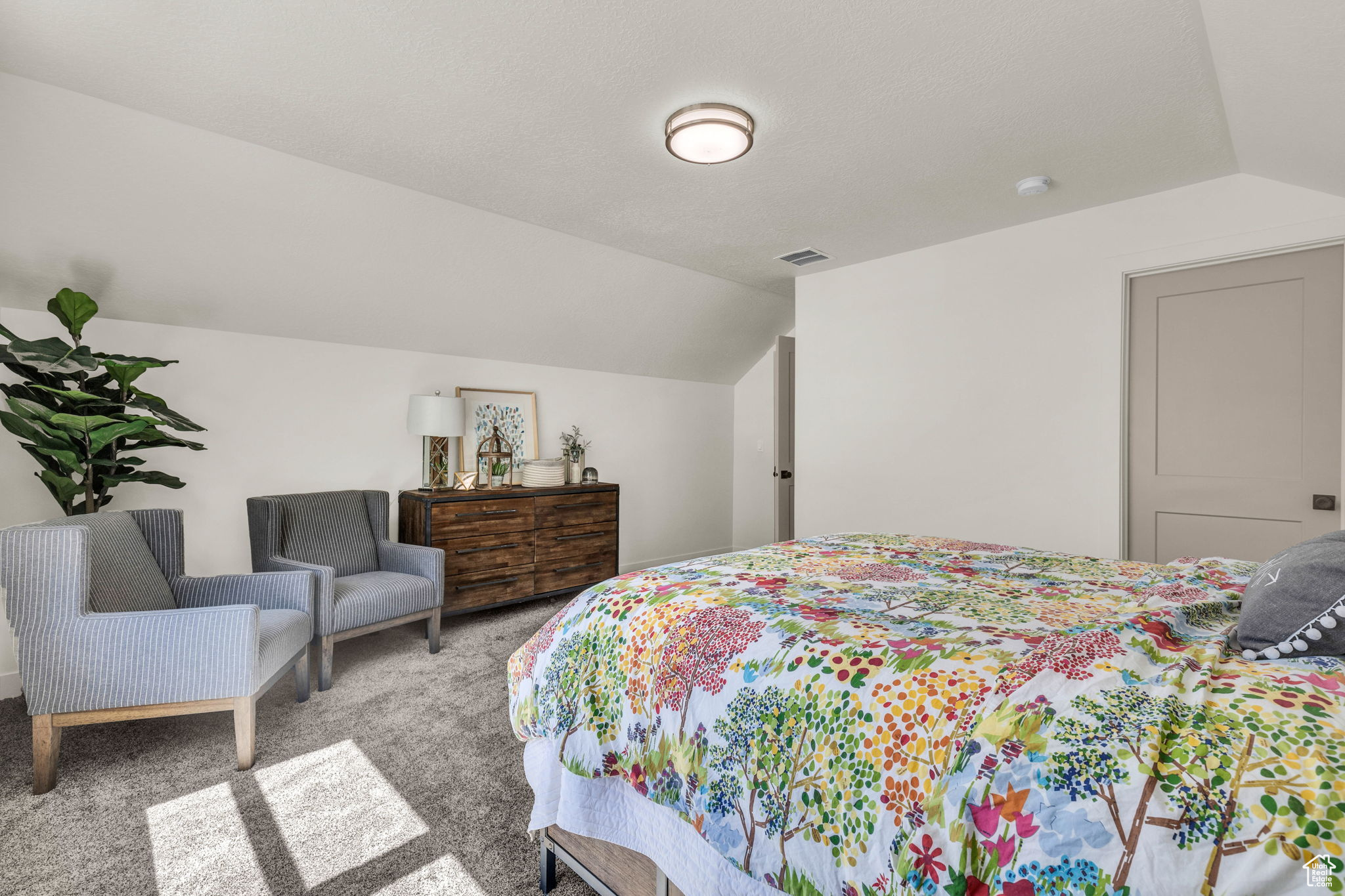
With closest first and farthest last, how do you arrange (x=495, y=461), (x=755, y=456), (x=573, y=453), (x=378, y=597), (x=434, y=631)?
(x=378, y=597)
(x=434, y=631)
(x=495, y=461)
(x=573, y=453)
(x=755, y=456)

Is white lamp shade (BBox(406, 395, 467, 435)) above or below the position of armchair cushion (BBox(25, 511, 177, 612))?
above

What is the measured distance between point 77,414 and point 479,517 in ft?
6.53

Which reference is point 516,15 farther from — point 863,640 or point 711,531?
point 711,531

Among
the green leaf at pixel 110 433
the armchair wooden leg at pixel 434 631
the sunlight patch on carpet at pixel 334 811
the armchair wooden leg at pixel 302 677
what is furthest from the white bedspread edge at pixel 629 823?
the green leaf at pixel 110 433

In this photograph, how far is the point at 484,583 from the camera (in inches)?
162

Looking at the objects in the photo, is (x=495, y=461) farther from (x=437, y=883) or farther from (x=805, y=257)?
(x=437, y=883)

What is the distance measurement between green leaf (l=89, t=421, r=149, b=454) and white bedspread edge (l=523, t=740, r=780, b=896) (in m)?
2.30

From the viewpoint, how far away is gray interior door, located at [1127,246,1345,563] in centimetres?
280

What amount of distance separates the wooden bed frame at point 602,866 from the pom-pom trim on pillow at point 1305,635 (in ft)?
3.72

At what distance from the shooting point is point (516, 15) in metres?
1.89

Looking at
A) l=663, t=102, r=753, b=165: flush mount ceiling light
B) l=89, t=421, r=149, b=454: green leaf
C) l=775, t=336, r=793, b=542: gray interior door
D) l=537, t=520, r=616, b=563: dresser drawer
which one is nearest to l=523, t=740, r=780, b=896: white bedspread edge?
l=663, t=102, r=753, b=165: flush mount ceiling light

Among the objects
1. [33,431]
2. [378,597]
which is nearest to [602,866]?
[378,597]

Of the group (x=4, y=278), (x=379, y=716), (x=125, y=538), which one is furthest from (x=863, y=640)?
(x=4, y=278)

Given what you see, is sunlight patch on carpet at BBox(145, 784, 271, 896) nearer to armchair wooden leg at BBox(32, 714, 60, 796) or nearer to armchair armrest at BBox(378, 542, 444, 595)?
armchair wooden leg at BBox(32, 714, 60, 796)
